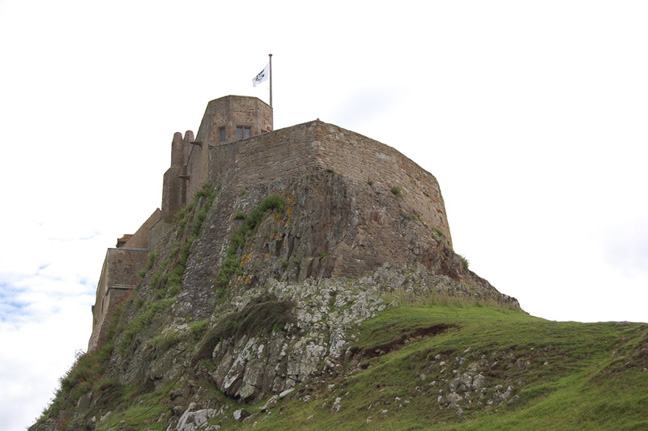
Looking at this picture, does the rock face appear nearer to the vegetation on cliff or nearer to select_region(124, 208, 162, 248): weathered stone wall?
the vegetation on cliff

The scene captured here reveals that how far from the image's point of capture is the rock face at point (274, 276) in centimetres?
1928

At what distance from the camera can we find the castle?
28219 mm

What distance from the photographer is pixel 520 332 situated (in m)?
15.9

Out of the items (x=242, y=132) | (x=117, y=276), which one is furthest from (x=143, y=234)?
(x=242, y=132)

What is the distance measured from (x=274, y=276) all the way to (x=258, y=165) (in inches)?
246

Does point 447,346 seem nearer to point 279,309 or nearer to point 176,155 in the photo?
point 279,309

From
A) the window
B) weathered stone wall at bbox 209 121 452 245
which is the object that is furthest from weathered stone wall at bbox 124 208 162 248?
weathered stone wall at bbox 209 121 452 245

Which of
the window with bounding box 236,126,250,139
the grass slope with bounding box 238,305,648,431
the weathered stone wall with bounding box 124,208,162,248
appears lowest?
the grass slope with bounding box 238,305,648,431

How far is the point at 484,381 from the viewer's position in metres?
14.3

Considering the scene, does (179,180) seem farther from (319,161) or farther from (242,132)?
(319,161)

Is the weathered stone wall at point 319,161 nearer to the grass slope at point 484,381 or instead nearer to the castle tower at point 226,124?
the castle tower at point 226,124

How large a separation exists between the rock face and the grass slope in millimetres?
1281

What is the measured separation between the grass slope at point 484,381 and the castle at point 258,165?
647cm

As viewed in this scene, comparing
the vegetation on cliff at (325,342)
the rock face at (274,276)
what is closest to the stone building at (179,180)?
the rock face at (274,276)
